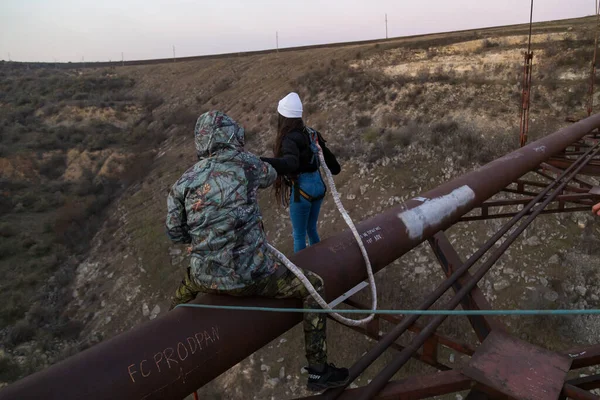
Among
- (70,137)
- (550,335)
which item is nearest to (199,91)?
(70,137)

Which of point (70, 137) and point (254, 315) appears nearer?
point (254, 315)

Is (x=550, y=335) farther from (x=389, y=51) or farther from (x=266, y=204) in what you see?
(x=389, y=51)

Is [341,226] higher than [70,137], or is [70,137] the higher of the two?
[70,137]

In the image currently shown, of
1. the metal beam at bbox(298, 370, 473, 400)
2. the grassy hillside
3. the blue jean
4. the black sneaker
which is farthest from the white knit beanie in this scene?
the grassy hillside

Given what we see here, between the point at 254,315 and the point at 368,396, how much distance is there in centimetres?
69

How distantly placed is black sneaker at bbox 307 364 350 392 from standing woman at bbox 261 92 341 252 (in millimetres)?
1460

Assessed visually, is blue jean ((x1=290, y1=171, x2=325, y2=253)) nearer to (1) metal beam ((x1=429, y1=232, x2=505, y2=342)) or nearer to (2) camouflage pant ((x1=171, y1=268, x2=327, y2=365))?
(1) metal beam ((x1=429, y1=232, x2=505, y2=342))

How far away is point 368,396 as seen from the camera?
198 cm

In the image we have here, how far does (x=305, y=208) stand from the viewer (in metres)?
4.10

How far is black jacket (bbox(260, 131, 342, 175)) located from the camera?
3.06 metres

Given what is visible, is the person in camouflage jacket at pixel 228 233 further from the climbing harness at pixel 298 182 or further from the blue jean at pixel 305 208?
the blue jean at pixel 305 208

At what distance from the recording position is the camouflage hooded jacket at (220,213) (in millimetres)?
2125

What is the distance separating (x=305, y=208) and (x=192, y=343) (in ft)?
7.81

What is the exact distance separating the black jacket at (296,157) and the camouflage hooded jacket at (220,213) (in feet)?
2.37
